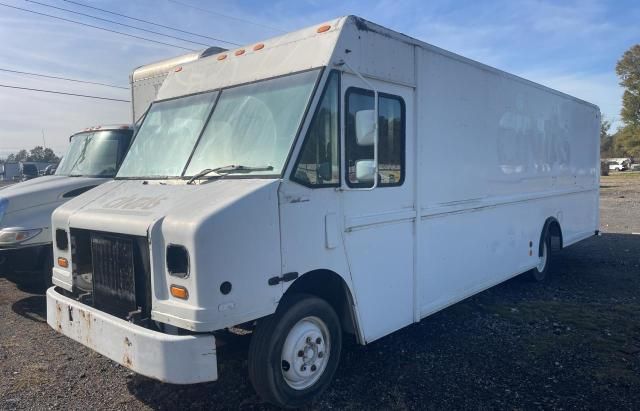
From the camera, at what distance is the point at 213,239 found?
3.13 m

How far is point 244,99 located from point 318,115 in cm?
80

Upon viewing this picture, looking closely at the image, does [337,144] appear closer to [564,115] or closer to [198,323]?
[198,323]

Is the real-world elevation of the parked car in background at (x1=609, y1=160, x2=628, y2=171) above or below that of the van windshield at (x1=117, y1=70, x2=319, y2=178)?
below

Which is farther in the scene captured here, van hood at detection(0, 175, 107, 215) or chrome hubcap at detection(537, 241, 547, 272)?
chrome hubcap at detection(537, 241, 547, 272)

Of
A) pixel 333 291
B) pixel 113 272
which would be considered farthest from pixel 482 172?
pixel 113 272

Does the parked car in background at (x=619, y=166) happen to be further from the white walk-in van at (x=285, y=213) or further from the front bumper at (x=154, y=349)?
the front bumper at (x=154, y=349)

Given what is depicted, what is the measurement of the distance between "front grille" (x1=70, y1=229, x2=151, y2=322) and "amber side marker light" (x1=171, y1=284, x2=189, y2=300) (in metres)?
0.30

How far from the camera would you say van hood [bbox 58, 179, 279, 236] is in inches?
133

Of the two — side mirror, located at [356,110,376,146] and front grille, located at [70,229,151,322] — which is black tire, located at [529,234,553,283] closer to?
side mirror, located at [356,110,376,146]

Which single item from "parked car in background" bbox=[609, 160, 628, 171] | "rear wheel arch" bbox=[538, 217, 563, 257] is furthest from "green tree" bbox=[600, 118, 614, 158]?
"rear wheel arch" bbox=[538, 217, 563, 257]

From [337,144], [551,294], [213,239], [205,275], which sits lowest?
[551,294]

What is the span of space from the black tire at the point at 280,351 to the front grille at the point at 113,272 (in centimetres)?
84

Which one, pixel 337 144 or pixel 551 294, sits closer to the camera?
pixel 337 144

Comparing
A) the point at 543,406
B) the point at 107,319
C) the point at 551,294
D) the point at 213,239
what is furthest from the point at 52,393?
the point at 551,294
